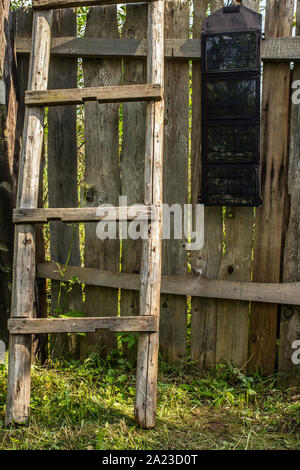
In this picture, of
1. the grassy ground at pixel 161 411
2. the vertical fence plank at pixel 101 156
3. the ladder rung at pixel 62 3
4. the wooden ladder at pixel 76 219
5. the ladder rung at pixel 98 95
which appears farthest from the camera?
the vertical fence plank at pixel 101 156

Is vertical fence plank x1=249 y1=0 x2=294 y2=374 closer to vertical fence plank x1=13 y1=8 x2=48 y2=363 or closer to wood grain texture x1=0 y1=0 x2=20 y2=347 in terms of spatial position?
vertical fence plank x1=13 y1=8 x2=48 y2=363

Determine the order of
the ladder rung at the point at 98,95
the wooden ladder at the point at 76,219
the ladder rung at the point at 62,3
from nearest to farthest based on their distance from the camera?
1. the wooden ladder at the point at 76,219
2. the ladder rung at the point at 98,95
3. the ladder rung at the point at 62,3

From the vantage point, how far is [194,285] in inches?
109

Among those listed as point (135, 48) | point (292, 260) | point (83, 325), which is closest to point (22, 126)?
point (135, 48)

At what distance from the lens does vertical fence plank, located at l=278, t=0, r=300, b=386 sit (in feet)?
8.70

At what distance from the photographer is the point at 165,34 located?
2707mm

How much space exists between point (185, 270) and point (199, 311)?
278 mm

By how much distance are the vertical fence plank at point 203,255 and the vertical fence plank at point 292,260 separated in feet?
1.35

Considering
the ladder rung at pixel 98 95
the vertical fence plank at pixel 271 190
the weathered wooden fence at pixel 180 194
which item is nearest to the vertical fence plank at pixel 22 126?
the weathered wooden fence at pixel 180 194

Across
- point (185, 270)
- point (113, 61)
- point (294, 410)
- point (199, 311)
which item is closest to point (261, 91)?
point (113, 61)

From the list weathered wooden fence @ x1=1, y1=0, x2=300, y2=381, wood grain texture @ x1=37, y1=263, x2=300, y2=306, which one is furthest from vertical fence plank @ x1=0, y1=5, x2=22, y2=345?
wood grain texture @ x1=37, y1=263, x2=300, y2=306

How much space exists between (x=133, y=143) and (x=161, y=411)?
5.20 ft

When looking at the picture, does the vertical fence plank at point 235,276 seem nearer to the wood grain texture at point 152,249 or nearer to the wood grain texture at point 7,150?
the wood grain texture at point 152,249

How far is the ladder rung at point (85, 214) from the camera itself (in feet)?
7.63
